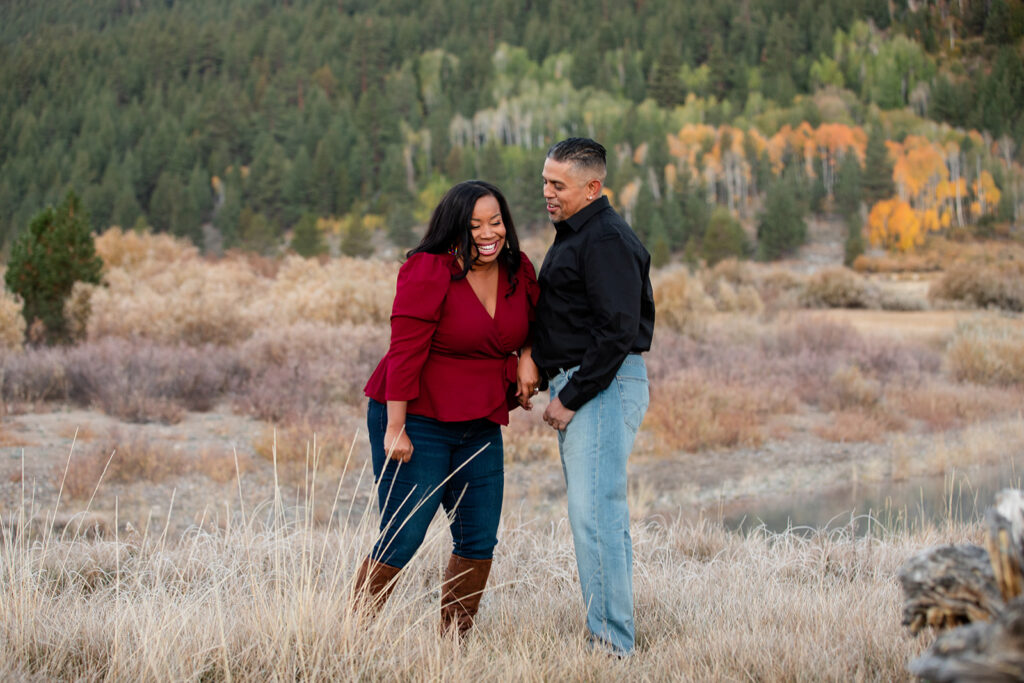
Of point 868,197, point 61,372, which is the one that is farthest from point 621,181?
point 61,372

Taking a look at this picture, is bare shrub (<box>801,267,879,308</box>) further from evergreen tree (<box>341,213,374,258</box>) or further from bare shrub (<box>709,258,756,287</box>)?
evergreen tree (<box>341,213,374,258</box>)

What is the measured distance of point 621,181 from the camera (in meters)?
41.7

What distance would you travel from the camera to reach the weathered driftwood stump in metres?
1.39

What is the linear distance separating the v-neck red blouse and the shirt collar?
276 millimetres

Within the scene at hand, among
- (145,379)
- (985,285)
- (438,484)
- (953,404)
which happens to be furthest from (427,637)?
(985,285)

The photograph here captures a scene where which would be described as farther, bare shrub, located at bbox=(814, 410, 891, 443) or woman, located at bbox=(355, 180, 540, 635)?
bare shrub, located at bbox=(814, 410, 891, 443)

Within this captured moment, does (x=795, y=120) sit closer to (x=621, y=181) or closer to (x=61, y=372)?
(x=621, y=181)

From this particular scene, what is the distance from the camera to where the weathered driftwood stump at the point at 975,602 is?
4.55 feet

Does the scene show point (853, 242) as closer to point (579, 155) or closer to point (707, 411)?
point (707, 411)

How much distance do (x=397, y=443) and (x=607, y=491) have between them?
71cm

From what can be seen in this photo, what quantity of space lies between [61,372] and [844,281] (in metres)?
19.0

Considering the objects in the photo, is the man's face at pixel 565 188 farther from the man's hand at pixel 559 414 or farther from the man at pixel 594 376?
the man's hand at pixel 559 414

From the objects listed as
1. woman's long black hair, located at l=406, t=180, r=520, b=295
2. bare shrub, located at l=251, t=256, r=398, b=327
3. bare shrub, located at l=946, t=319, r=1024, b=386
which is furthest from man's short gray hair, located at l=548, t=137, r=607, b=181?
bare shrub, located at l=251, t=256, r=398, b=327

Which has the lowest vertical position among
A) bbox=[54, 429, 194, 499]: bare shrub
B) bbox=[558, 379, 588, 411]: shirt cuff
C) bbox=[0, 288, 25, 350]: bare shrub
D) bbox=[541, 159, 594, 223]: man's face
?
bbox=[54, 429, 194, 499]: bare shrub
